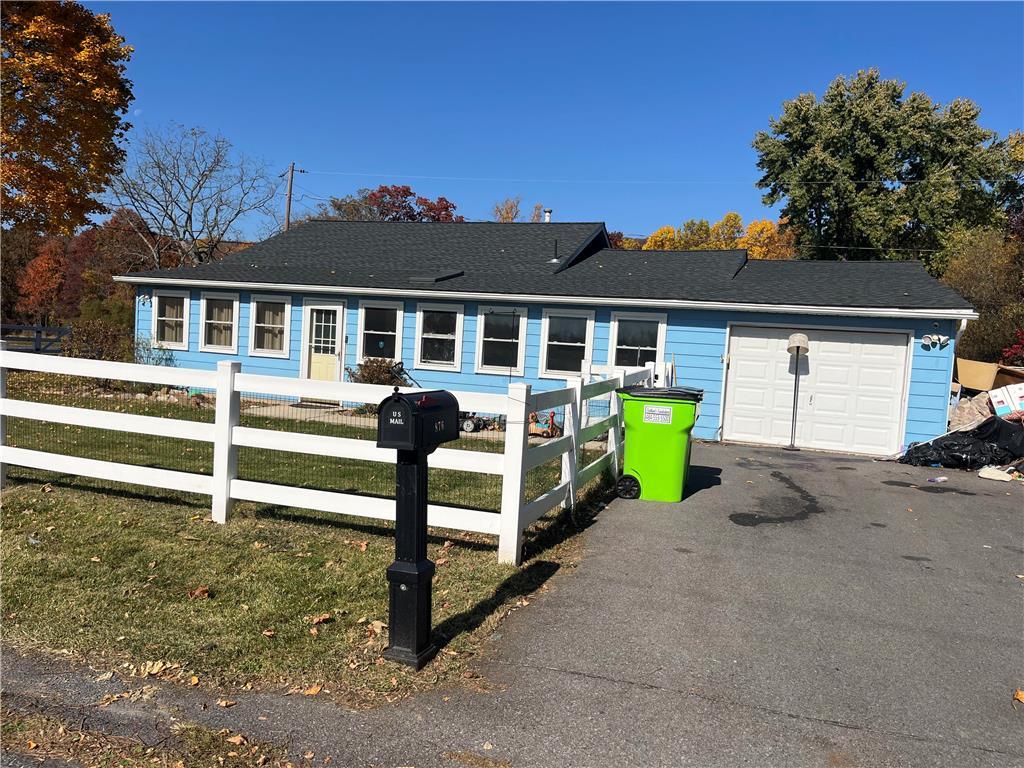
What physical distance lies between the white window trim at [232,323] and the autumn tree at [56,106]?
5145 mm

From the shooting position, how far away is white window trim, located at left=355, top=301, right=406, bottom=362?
15969 millimetres

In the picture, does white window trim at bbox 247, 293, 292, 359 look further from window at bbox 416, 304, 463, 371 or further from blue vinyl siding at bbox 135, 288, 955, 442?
window at bbox 416, 304, 463, 371

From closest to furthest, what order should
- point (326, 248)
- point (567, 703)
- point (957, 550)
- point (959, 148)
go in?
point (567, 703)
point (957, 550)
point (326, 248)
point (959, 148)

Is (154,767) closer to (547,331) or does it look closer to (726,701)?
(726,701)

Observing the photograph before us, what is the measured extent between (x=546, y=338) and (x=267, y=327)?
6.65 m

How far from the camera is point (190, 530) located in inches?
231

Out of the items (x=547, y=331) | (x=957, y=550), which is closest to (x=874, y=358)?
(x=547, y=331)

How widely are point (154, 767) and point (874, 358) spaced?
42.0 feet

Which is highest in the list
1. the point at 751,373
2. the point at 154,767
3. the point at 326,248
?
the point at 326,248

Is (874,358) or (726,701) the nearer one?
(726,701)

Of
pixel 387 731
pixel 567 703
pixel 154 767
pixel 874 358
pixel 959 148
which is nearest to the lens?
pixel 154 767

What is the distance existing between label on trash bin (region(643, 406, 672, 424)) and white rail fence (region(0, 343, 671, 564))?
29.2 inches

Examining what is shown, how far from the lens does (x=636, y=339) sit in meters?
14.4

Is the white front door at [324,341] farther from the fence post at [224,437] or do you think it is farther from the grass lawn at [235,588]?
the fence post at [224,437]
